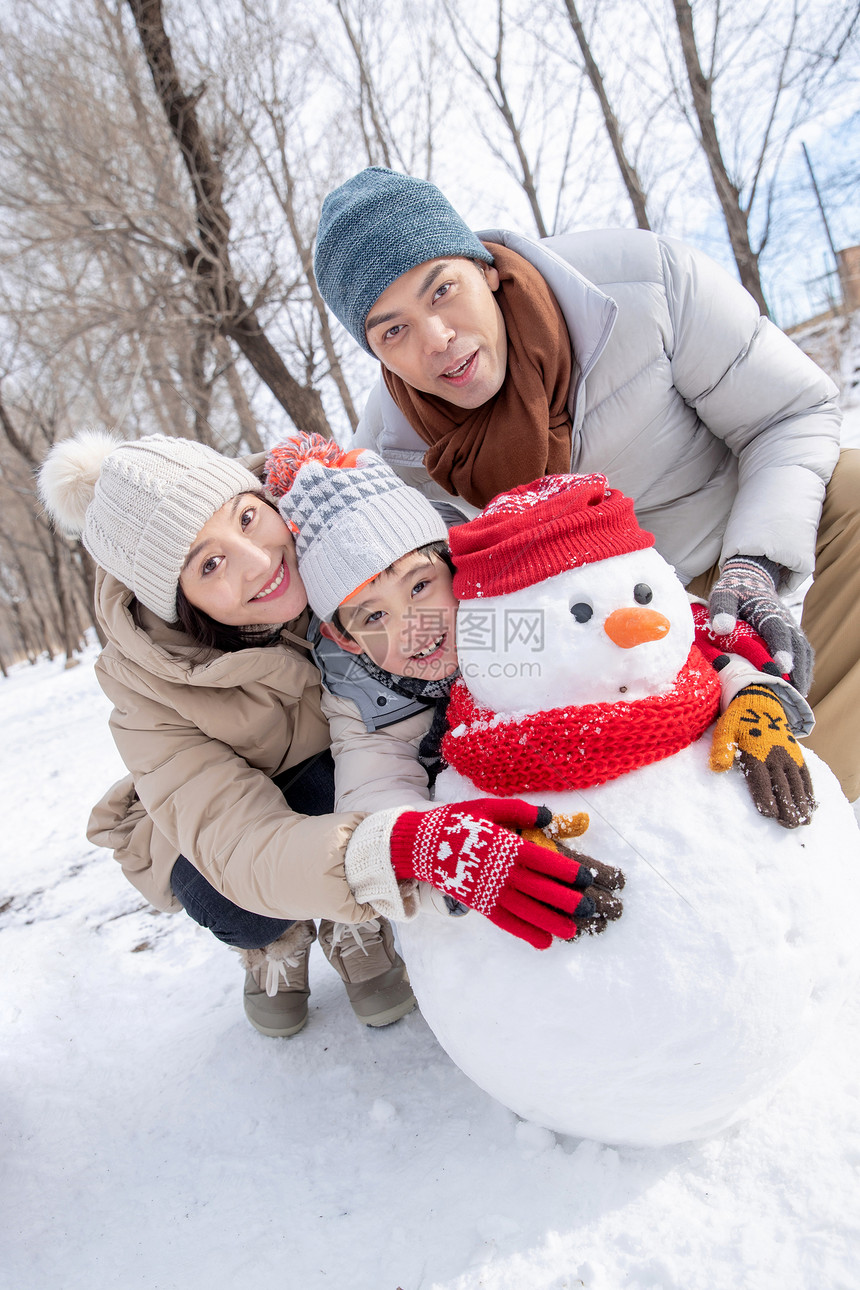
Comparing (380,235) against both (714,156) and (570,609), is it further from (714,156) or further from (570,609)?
(714,156)

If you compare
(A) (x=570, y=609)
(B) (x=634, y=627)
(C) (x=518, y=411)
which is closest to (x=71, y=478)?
(C) (x=518, y=411)

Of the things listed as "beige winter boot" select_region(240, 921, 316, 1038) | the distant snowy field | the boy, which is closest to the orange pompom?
the boy

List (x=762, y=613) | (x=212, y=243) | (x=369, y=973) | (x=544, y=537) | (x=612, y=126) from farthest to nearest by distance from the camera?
1. (x=612, y=126)
2. (x=212, y=243)
3. (x=369, y=973)
4. (x=762, y=613)
5. (x=544, y=537)

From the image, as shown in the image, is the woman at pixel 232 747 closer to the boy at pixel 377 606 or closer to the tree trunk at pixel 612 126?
the boy at pixel 377 606

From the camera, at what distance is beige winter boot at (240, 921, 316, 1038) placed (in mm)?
1801

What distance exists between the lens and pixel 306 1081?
167 cm

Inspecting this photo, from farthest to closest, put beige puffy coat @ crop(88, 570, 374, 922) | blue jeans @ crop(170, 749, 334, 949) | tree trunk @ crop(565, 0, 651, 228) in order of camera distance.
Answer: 1. tree trunk @ crop(565, 0, 651, 228)
2. blue jeans @ crop(170, 749, 334, 949)
3. beige puffy coat @ crop(88, 570, 374, 922)

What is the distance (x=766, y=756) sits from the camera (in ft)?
3.76

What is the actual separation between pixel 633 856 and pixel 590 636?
1.09 ft

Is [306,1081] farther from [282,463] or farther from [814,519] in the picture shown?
[814,519]

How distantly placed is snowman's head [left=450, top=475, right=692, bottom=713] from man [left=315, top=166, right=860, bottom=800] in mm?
582

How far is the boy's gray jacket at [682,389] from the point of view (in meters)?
1.83

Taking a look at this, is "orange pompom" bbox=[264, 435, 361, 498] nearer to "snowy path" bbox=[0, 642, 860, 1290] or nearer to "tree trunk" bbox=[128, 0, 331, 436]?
"snowy path" bbox=[0, 642, 860, 1290]

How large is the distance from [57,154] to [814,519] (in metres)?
6.48
